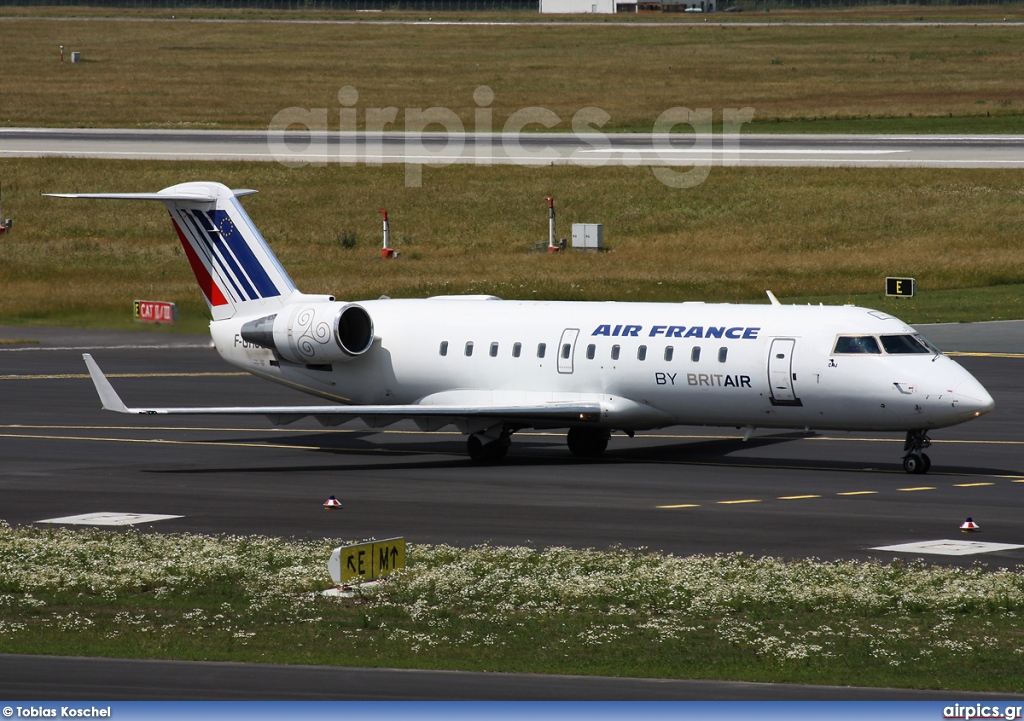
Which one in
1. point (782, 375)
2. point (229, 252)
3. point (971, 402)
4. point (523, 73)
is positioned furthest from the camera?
point (523, 73)

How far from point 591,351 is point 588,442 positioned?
2311mm

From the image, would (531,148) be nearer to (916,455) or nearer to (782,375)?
(782,375)

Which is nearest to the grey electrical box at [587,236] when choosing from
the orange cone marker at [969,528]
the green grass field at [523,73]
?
the green grass field at [523,73]

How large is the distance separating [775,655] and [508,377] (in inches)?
734

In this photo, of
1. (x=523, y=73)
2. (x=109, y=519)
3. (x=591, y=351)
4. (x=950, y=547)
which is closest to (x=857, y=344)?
(x=591, y=351)

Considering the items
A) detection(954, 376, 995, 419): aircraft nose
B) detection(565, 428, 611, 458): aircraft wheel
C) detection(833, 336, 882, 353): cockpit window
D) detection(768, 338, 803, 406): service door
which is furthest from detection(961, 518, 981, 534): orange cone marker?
detection(565, 428, 611, 458): aircraft wheel

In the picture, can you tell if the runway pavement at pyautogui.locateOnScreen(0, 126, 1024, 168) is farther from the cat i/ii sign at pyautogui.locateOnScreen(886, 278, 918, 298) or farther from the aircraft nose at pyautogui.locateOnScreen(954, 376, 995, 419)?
the aircraft nose at pyautogui.locateOnScreen(954, 376, 995, 419)

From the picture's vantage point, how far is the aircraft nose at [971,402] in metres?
31.7

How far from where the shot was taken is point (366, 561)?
2164 centimetres

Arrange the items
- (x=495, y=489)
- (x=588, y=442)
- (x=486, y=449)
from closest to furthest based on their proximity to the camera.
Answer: (x=495, y=489)
(x=486, y=449)
(x=588, y=442)

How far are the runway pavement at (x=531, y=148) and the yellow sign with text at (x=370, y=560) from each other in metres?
71.0

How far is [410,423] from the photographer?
43.2 metres

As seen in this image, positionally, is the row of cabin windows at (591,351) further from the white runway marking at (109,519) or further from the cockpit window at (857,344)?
the white runway marking at (109,519)

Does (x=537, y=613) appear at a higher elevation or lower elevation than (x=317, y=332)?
lower
